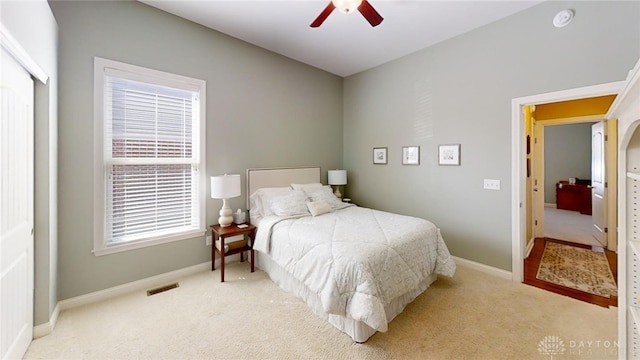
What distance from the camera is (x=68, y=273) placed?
90.8 inches

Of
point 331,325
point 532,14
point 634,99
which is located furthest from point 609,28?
point 331,325

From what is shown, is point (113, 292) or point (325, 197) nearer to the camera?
point (113, 292)

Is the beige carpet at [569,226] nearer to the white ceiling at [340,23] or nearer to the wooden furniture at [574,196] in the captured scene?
the wooden furniture at [574,196]

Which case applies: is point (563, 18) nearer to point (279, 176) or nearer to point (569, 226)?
point (279, 176)

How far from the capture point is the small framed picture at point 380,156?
413 cm

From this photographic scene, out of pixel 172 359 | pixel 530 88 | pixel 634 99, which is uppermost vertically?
pixel 530 88

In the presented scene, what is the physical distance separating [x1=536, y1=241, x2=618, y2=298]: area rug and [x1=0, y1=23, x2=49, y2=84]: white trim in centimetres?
498

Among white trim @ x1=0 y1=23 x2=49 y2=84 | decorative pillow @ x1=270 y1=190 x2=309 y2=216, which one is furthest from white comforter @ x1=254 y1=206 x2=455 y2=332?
white trim @ x1=0 y1=23 x2=49 y2=84

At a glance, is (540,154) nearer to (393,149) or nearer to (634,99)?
(393,149)

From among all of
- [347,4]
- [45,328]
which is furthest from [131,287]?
[347,4]

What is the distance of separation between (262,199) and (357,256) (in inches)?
75.6

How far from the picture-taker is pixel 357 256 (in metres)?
1.90

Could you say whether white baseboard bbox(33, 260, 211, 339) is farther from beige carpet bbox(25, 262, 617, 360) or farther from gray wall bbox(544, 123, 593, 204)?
gray wall bbox(544, 123, 593, 204)

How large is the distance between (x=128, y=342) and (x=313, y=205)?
2.16 m
